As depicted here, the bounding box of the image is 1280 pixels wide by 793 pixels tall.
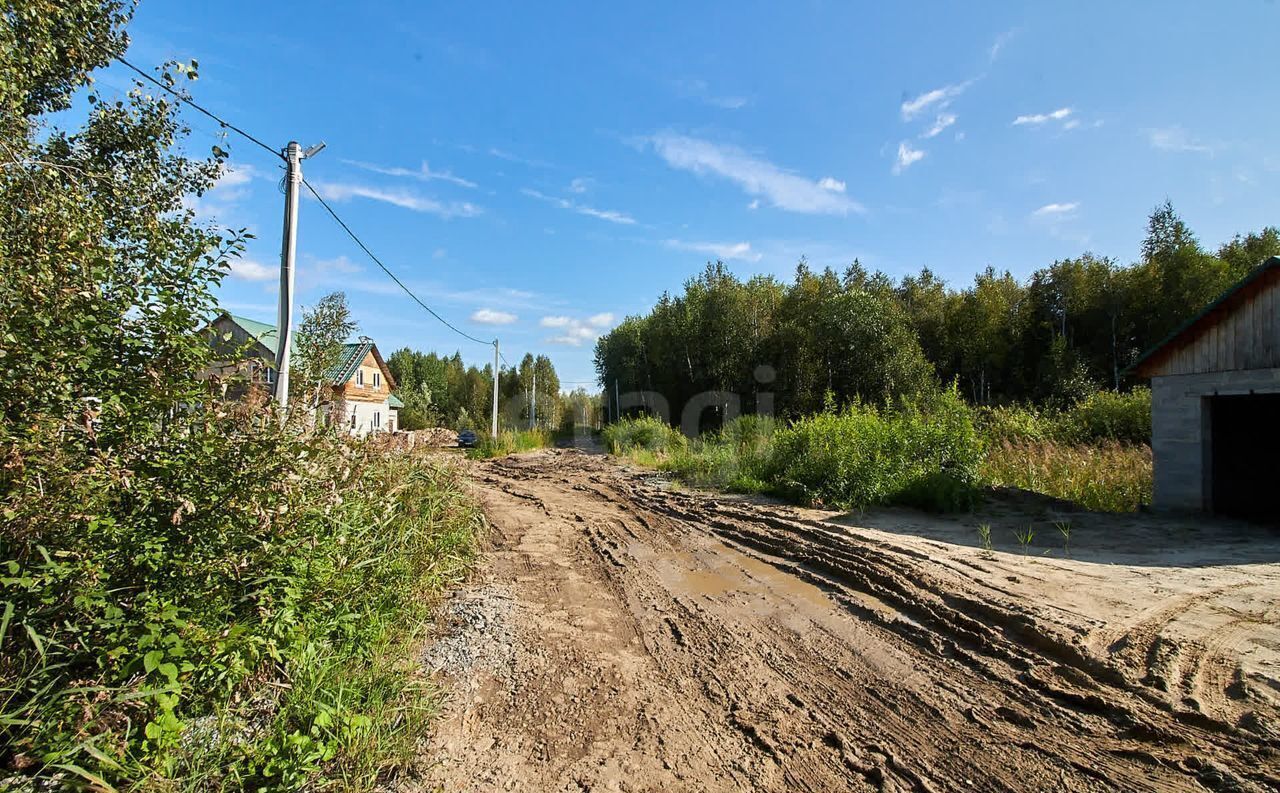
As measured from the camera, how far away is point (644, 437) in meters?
22.6

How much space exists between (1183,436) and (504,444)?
20.1m

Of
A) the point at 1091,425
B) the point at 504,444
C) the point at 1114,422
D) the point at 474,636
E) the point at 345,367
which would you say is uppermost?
the point at 345,367

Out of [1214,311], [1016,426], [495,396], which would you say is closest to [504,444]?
[495,396]

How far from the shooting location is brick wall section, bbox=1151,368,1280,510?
9.13m

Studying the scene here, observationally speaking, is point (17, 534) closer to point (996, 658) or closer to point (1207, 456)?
point (996, 658)

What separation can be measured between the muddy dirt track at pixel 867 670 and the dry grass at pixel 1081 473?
294cm

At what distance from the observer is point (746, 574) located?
6.78m

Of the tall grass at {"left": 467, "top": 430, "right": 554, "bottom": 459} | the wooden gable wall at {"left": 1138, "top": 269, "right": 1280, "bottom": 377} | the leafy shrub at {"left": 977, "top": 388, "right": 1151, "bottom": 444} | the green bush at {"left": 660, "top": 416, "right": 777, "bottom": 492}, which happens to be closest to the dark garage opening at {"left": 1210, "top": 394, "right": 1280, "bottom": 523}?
the wooden gable wall at {"left": 1138, "top": 269, "right": 1280, "bottom": 377}

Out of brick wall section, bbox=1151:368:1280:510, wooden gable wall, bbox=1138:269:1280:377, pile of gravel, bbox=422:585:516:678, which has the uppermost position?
wooden gable wall, bbox=1138:269:1280:377

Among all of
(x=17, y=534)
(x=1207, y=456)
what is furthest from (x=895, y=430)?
(x=17, y=534)

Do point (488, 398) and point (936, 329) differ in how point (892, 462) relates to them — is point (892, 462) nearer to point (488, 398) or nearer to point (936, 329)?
point (936, 329)

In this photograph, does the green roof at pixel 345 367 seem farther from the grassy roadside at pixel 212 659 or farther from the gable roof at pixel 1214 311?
the gable roof at pixel 1214 311

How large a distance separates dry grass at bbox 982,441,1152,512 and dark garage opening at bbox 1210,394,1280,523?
1.06 meters

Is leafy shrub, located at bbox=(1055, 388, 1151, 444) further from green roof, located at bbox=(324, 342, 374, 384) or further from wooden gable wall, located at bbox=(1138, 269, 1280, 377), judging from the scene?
green roof, located at bbox=(324, 342, 374, 384)
